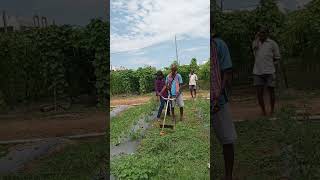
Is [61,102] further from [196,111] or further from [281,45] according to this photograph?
[281,45]

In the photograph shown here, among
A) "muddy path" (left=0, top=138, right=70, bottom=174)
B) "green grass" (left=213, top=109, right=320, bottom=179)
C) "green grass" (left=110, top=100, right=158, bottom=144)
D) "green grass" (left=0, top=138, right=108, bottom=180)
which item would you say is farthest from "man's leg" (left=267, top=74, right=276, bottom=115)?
"muddy path" (left=0, top=138, right=70, bottom=174)

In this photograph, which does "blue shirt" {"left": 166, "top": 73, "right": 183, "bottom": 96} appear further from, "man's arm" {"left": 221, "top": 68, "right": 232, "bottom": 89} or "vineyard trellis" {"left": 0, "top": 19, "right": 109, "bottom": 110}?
"vineyard trellis" {"left": 0, "top": 19, "right": 109, "bottom": 110}

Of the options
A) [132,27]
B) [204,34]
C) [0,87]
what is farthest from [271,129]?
[0,87]

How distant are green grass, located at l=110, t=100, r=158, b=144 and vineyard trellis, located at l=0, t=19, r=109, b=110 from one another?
242mm

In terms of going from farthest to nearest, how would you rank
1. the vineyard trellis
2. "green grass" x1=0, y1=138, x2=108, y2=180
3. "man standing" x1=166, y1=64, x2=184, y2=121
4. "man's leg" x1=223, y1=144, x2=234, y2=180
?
1. "green grass" x1=0, y1=138, x2=108, y2=180
2. the vineyard trellis
3. "man's leg" x1=223, y1=144, x2=234, y2=180
4. "man standing" x1=166, y1=64, x2=184, y2=121

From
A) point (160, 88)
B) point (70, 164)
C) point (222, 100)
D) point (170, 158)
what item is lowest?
point (70, 164)

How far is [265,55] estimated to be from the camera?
450cm

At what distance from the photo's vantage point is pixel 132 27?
4434 millimetres

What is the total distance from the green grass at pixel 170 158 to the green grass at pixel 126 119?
174 millimetres

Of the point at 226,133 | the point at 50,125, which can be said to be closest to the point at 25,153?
the point at 50,125

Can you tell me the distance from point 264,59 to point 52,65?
1.94 meters

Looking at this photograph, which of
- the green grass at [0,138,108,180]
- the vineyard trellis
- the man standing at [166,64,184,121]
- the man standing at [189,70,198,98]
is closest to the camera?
the man standing at [189,70,198,98]

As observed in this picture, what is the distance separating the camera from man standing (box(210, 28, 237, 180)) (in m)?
4.35

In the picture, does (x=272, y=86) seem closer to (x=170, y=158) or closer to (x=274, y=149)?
(x=274, y=149)
